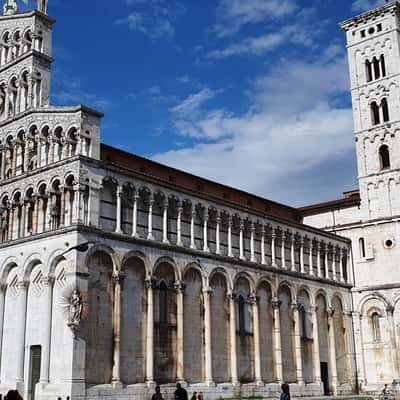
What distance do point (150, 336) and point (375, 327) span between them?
2081 centimetres

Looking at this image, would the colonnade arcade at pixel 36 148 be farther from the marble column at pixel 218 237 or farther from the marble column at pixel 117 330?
the marble column at pixel 218 237

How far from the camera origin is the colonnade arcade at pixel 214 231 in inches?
1161

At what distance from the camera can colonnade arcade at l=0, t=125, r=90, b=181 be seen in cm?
2869

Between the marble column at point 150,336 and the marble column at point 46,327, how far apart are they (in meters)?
4.60

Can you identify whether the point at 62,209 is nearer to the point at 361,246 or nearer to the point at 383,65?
the point at 361,246

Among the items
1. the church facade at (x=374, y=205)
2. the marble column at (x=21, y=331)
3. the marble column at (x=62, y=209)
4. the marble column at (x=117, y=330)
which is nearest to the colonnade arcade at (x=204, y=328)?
the marble column at (x=117, y=330)

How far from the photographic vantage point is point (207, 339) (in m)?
32.1

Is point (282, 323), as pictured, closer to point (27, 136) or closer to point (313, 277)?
point (313, 277)

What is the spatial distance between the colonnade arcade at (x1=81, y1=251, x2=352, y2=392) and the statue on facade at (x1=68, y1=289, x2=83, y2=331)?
0.67 m

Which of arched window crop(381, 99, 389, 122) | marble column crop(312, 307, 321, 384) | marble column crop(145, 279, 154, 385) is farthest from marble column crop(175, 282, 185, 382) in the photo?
arched window crop(381, 99, 389, 122)

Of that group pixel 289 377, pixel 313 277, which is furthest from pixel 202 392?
pixel 313 277

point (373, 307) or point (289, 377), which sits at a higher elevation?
point (373, 307)

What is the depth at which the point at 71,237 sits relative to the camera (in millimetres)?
26656

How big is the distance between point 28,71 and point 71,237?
1046cm
